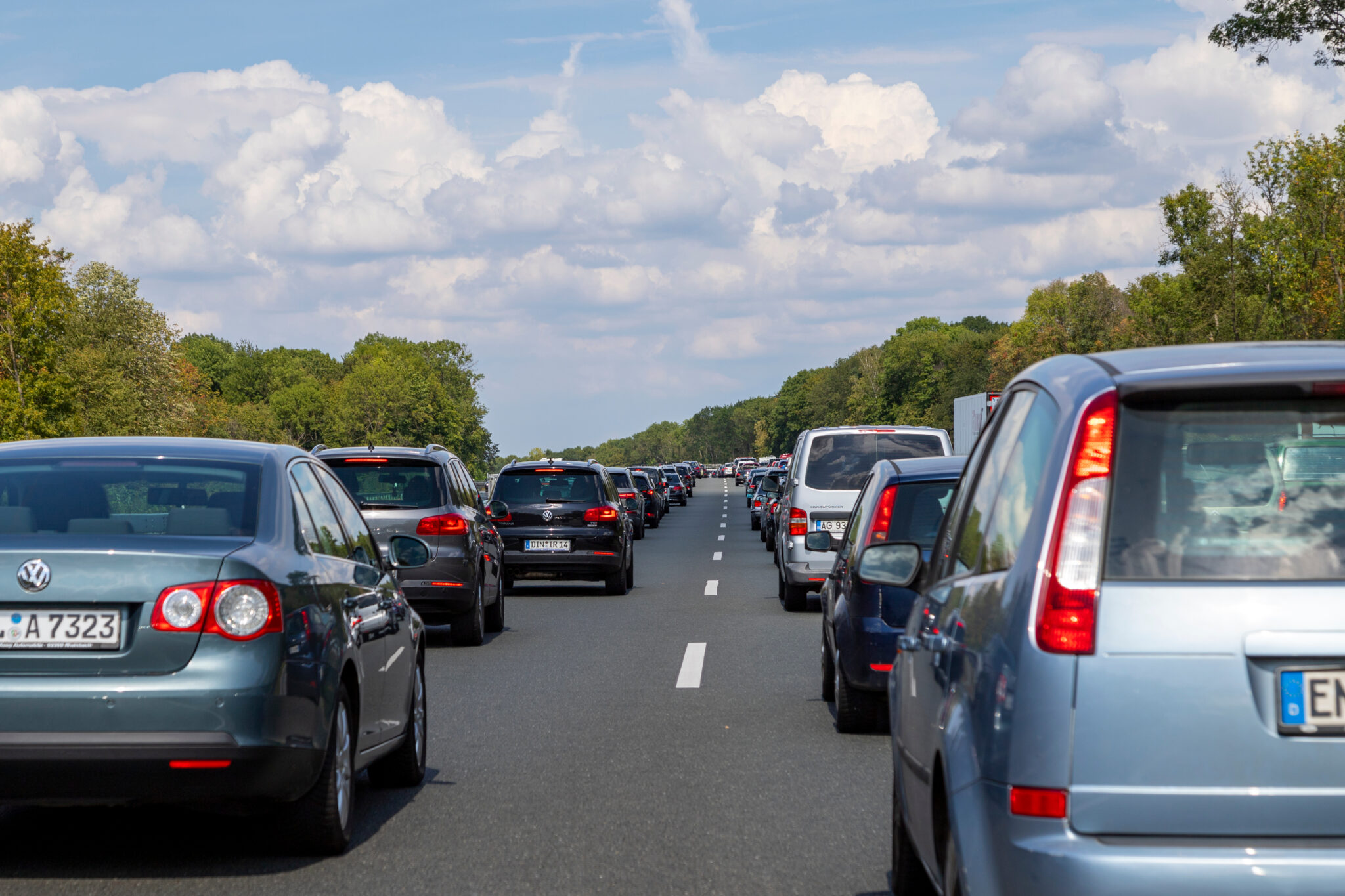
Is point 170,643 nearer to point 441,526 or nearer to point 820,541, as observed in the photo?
point 820,541

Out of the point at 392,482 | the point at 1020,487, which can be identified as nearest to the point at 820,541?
the point at 392,482

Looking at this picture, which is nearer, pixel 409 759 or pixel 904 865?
pixel 904 865

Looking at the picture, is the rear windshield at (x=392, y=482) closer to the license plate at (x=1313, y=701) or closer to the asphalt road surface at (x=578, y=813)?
the asphalt road surface at (x=578, y=813)

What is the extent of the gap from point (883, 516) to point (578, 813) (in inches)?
120

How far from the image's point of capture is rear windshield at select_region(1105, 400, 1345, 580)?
10.5 ft

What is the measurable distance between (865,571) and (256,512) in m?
2.31

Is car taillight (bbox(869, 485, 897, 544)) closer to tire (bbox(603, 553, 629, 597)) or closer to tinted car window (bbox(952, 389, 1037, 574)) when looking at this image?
tinted car window (bbox(952, 389, 1037, 574))

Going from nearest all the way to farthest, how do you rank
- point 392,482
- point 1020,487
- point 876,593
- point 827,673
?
point 1020,487, point 876,593, point 827,673, point 392,482

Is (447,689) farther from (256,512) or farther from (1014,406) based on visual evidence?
(1014,406)

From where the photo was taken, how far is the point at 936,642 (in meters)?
4.11

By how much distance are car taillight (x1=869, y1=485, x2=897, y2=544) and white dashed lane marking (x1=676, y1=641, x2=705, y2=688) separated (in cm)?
243

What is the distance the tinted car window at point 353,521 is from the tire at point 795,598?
10.0 m

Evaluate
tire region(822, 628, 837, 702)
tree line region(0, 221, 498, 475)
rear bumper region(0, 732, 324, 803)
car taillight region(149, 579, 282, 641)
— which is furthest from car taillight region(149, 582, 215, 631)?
tree line region(0, 221, 498, 475)

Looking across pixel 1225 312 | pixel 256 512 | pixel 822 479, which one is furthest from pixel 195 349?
pixel 256 512
